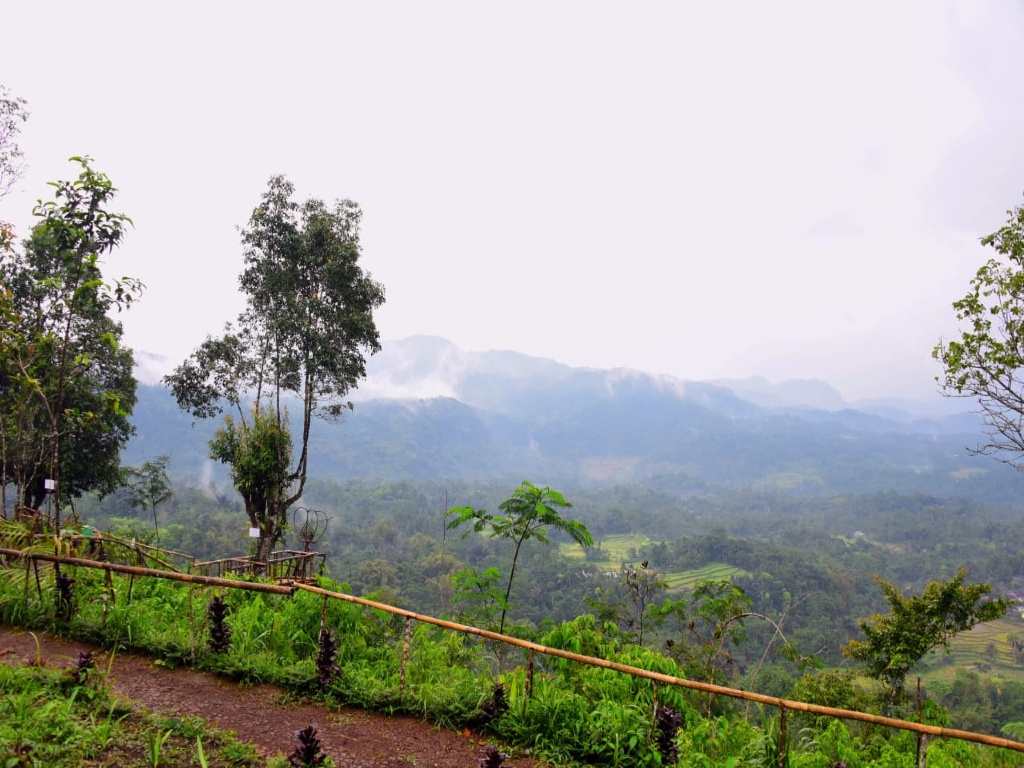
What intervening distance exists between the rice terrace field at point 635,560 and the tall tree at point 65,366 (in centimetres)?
4854

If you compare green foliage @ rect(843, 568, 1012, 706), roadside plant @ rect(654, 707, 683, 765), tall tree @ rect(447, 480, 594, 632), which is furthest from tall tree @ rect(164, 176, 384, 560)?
green foliage @ rect(843, 568, 1012, 706)

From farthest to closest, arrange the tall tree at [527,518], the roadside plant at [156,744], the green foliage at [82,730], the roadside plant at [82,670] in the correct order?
1. the tall tree at [527,518]
2. the roadside plant at [82,670]
3. the roadside plant at [156,744]
4. the green foliage at [82,730]

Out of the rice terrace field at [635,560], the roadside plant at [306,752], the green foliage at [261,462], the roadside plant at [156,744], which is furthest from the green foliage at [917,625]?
the rice terrace field at [635,560]

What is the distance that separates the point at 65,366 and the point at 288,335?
17.2ft

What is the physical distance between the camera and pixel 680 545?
74.1 metres

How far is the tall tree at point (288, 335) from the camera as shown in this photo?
45.0 ft

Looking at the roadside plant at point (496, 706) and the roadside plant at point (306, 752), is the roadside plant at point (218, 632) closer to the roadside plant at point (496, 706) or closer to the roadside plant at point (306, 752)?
the roadside plant at point (306, 752)

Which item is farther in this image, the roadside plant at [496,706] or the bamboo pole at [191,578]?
the bamboo pole at [191,578]

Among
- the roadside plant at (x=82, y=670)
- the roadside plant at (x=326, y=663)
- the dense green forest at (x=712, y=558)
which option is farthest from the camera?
the dense green forest at (x=712, y=558)

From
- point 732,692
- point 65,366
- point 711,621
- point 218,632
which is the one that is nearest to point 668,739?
point 732,692

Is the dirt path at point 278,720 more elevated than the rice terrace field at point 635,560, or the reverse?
the dirt path at point 278,720

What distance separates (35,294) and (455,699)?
15337 millimetres

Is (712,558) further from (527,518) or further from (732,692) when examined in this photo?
(732,692)

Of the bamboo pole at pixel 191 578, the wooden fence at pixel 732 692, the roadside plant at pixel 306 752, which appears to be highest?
the bamboo pole at pixel 191 578
